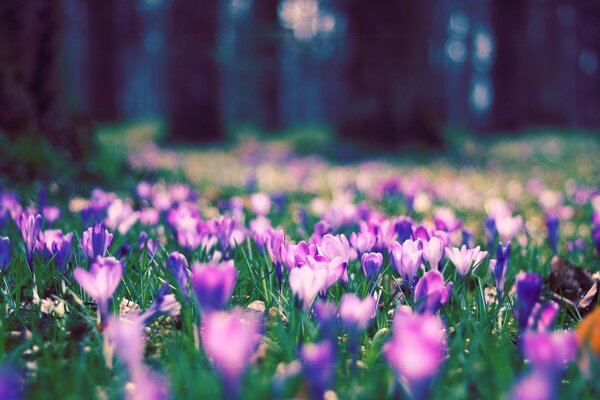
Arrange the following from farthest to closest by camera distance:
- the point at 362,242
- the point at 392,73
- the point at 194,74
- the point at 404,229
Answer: the point at 194,74 < the point at 392,73 < the point at 404,229 < the point at 362,242

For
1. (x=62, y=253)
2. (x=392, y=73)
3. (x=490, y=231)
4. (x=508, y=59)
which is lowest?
(x=490, y=231)

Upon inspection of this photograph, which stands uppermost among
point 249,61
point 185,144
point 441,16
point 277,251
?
point 441,16

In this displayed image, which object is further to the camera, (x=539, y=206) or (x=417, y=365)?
(x=539, y=206)

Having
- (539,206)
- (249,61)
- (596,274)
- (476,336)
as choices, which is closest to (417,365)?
(476,336)

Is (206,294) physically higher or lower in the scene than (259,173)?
higher

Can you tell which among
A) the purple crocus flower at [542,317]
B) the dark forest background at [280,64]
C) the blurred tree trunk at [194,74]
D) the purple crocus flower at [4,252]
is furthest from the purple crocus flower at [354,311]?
the blurred tree trunk at [194,74]

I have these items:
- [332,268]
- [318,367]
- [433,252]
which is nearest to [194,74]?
[433,252]

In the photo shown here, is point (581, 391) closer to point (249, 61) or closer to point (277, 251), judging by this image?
point (277, 251)

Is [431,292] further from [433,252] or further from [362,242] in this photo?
[362,242]
